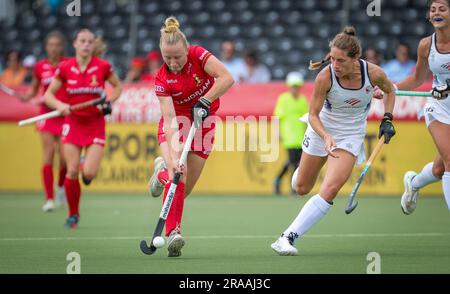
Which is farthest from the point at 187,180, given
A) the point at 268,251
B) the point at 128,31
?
the point at 128,31

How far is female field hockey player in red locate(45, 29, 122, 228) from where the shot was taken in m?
11.8

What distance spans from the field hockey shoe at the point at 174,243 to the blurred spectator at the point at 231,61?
32.3 ft

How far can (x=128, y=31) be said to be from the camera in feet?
69.3

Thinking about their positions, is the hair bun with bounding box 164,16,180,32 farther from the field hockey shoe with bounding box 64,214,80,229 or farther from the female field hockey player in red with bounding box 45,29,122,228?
the field hockey shoe with bounding box 64,214,80,229

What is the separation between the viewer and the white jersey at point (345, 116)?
9.01 meters

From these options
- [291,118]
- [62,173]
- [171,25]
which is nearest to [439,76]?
[171,25]

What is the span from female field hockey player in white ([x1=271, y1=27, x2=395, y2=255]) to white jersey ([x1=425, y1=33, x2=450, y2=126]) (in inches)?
22.7

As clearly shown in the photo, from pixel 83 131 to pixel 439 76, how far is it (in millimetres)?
4275

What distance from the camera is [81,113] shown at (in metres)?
11.9

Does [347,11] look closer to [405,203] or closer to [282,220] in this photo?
[282,220]

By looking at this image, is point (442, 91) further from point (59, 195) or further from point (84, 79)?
point (59, 195)

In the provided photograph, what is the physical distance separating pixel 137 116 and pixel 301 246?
28.7 ft

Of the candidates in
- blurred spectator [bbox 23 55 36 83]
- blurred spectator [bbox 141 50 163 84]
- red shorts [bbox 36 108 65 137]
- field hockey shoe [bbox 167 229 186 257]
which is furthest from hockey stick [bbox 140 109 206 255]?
blurred spectator [bbox 23 55 36 83]

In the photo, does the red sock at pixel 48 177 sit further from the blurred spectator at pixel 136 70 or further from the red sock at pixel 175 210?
the red sock at pixel 175 210
